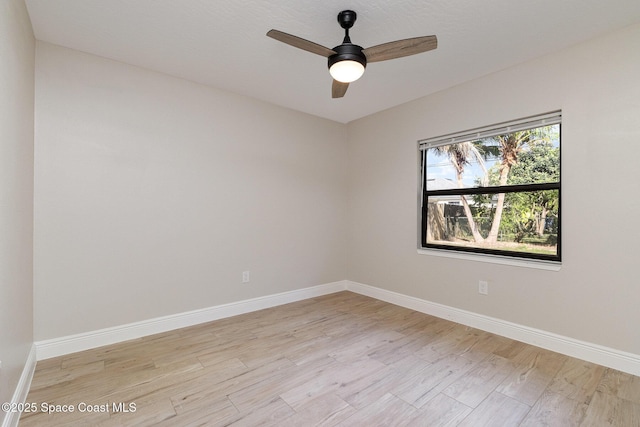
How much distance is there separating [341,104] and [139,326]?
317cm

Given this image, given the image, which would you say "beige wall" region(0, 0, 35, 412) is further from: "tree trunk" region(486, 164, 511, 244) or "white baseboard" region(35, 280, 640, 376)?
"tree trunk" region(486, 164, 511, 244)

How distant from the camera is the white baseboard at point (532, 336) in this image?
2.11 m

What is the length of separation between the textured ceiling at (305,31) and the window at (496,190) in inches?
25.7

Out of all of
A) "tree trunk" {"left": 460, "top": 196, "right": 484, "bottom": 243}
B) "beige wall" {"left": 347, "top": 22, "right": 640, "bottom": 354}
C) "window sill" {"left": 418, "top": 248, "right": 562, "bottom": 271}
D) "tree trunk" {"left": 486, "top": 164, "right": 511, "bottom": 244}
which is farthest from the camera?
"tree trunk" {"left": 460, "top": 196, "right": 484, "bottom": 243}

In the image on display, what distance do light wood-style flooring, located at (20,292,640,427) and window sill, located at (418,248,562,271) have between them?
2.26 ft

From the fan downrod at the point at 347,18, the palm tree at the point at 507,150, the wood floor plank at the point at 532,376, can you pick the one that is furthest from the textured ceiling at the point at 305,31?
the wood floor plank at the point at 532,376

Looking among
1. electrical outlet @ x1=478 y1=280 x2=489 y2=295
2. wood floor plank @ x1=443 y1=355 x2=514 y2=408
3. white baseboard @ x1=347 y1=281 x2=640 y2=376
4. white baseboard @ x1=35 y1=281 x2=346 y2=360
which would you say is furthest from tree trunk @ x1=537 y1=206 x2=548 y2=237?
white baseboard @ x1=35 y1=281 x2=346 y2=360

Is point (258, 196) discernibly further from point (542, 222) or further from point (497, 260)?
point (542, 222)

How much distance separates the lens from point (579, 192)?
7.57ft

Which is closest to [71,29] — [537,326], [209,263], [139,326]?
[209,263]

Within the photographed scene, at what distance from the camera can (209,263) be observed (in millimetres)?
3084

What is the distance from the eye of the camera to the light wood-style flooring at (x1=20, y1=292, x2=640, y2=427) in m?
1.64

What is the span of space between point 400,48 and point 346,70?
1.18ft

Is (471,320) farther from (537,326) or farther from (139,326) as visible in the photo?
(139,326)
